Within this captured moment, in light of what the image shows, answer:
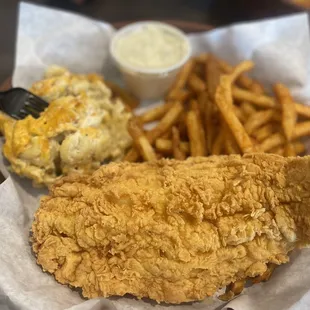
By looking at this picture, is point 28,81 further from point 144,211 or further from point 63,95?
point 144,211

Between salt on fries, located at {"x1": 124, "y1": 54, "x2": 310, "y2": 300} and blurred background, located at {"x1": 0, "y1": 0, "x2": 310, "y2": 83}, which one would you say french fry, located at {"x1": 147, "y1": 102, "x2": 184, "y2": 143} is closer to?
salt on fries, located at {"x1": 124, "y1": 54, "x2": 310, "y2": 300}

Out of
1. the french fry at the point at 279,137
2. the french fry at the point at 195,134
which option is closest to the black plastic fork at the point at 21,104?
the french fry at the point at 195,134

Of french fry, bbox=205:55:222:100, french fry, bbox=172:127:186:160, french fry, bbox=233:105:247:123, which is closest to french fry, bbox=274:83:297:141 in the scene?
french fry, bbox=233:105:247:123

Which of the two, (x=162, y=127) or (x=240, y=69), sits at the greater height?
(x=240, y=69)

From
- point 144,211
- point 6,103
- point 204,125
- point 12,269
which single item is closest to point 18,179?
point 6,103

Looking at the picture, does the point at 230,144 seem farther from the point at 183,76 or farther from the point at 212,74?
the point at 183,76

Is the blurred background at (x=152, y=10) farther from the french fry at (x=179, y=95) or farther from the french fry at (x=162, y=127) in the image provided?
the french fry at (x=162, y=127)

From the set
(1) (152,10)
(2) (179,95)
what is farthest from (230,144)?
(1) (152,10)
